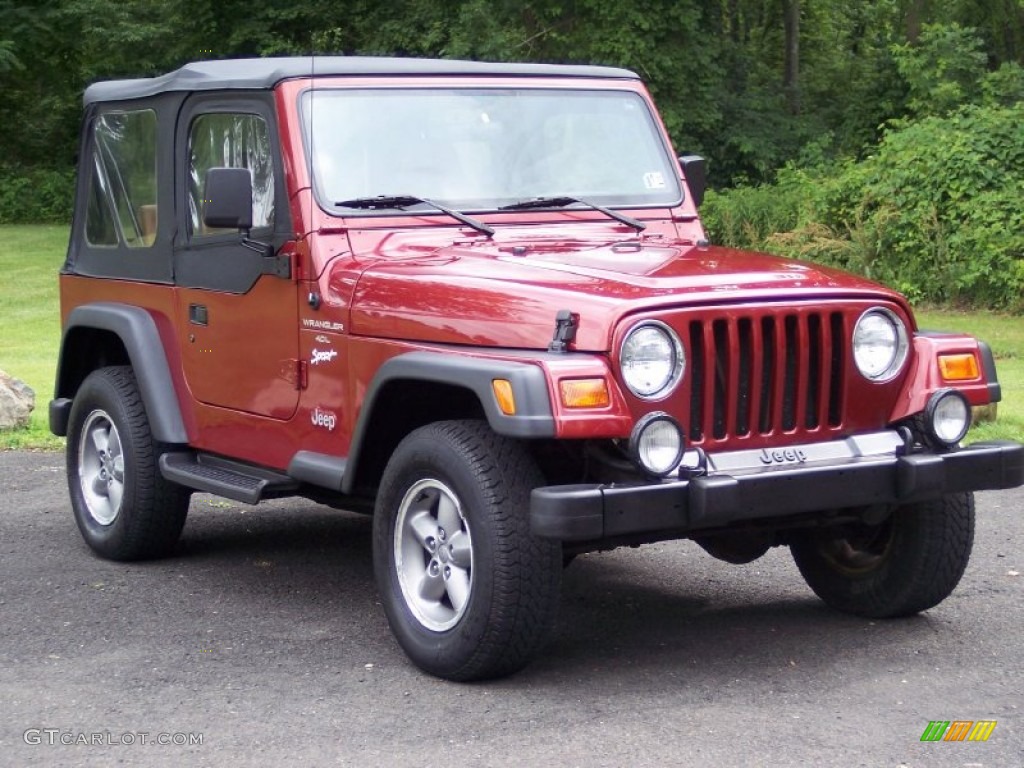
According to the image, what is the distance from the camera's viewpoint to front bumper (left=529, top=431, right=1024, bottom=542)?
15.0ft

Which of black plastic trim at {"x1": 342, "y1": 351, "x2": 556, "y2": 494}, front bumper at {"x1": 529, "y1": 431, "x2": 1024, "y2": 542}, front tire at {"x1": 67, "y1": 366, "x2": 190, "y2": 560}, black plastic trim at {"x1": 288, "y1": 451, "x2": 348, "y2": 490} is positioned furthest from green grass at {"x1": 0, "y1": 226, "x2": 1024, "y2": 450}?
black plastic trim at {"x1": 342, "y1": 351, "x2": 556, "y2": 494}

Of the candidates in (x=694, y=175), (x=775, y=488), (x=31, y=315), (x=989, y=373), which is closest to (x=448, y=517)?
(x=775, y=488)

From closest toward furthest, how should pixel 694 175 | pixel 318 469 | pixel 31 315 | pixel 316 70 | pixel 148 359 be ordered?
pixel 318 469 < pixel 316 70 < pixel 148 359 < pixel 694 175 < pixel 31 315

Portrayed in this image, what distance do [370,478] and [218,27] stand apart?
88.6 ft

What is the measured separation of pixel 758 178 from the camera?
1070 inches

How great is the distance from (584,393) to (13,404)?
24.0 ft

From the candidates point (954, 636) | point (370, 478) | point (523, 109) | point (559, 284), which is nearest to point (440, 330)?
point (559, 284)

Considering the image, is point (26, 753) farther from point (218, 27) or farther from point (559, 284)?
point (218, 27)

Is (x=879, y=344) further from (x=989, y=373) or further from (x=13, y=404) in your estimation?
(x=13, y=404)

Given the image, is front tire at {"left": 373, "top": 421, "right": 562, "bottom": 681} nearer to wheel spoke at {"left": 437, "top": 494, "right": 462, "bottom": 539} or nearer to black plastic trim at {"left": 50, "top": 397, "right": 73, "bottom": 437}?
wheel spoke at {"left": 437, "top": 494, "right": 462, "bottom": 539}

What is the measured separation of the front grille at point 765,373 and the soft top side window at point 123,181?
2.97m

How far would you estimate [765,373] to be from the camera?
16.5 feet

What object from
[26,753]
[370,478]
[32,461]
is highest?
[370,478]

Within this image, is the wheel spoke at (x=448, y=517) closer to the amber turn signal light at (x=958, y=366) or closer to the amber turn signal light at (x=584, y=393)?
the amber turn signal light at (x=584, y=393)
